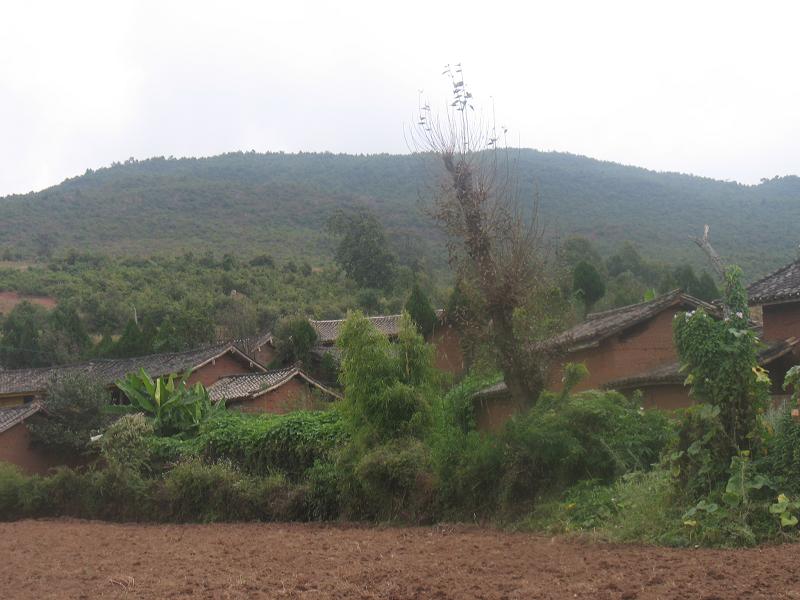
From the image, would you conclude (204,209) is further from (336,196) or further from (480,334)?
(480,334)

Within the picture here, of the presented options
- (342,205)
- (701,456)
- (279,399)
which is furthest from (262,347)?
(342,205)

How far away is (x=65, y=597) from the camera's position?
1148 cm

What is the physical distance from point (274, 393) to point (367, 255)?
37.0 meters

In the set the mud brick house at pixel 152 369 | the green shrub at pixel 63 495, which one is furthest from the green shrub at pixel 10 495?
the mud brick house at pixel 152 369

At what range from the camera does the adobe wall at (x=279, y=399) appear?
115ft

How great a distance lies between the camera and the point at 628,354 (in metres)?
25.0

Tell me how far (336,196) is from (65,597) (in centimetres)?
10739

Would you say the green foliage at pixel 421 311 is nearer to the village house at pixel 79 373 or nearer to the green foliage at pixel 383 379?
the village house at pixel 79 373

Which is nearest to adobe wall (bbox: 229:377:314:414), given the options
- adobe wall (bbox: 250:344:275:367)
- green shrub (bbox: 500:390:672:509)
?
adobe wall (bbox: 250:344:275:367)

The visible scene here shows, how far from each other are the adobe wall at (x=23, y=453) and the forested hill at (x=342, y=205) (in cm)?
4426

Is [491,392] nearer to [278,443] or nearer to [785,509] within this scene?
[278,443]

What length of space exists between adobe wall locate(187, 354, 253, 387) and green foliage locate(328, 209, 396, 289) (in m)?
29.4

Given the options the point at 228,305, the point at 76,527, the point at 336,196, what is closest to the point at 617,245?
the point at 228,305

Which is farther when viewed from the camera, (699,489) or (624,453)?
(624,453)
